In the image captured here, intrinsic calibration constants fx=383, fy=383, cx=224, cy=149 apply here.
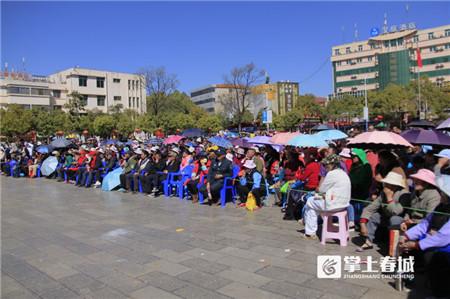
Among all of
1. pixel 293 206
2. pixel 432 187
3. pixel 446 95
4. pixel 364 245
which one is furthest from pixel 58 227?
pixel 446 95

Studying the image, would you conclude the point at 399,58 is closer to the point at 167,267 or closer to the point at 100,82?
the point at 100,82

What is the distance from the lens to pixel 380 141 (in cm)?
677

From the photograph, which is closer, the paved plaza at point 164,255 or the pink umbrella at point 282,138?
the paved plaza at point 164,255

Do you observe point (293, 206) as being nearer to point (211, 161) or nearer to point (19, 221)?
point (211, 161)

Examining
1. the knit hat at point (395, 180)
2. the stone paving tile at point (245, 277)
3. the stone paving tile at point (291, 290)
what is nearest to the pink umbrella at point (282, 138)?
the knit hat at point (395, 180)

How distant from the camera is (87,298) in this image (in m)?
4.23

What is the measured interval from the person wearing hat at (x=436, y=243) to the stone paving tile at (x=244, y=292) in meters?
1.52

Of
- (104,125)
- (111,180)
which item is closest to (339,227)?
(111,180)

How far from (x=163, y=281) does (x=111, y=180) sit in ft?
27.1

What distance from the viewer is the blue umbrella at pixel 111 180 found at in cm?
1229

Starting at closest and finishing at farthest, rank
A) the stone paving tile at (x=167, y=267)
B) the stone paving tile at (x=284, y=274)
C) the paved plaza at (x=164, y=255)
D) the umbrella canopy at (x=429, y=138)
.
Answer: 1. the paved plaza at (x=164, y=255)
2. the stone paving tile at (x=284, y=274)
3. the stone paving tile at (x=167, y=267)
4. the umbrella canopy at (x=429, y=138)

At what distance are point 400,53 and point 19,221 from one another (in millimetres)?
90958

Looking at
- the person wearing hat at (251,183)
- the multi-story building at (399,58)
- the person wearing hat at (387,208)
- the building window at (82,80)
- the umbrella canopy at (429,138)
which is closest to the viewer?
the person wearing hat at (387,208)

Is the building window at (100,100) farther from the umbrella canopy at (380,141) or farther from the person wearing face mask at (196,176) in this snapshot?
the umbrella canopy at (380,141)
